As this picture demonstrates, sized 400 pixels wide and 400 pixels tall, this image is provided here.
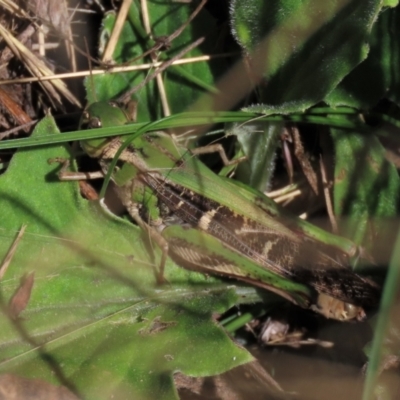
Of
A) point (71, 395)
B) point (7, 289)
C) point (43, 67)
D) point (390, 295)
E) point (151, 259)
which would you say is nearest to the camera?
point (390, 295)

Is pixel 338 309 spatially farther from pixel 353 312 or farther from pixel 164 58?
pixel 164 58

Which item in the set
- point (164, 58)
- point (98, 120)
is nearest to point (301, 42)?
point (164, 58)

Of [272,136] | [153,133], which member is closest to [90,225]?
[153,133]

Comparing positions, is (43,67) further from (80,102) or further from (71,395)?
(71,395)

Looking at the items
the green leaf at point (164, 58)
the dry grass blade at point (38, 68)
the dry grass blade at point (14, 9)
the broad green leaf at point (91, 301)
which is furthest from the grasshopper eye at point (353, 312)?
the dry grass blade at point (14, 9)

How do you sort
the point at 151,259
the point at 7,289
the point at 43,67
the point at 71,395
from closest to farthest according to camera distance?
the point at 71,395 < the point at 7,289 < the point at 151,259 < the point at 43,67

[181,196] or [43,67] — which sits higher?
[43,67]

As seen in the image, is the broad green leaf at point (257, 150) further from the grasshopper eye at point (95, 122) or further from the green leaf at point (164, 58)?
the grasshopper eye at point (95, 122)
